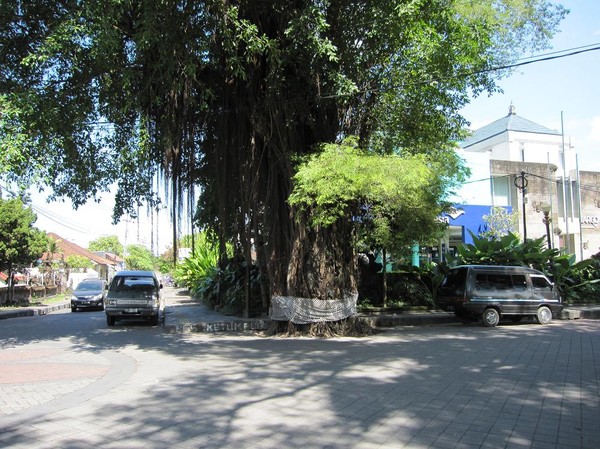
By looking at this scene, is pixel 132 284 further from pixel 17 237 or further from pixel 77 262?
pixel 77 262

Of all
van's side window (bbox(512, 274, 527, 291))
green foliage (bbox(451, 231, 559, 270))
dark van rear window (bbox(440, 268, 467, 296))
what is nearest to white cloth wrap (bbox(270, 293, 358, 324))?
dark van rear window (bbox(440, 268, 467, 296))

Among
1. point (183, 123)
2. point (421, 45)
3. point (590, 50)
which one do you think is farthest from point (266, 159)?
point (590, 50)

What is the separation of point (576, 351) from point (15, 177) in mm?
12994

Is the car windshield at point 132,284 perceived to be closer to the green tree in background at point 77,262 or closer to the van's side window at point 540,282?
the van's side window at point 540,282

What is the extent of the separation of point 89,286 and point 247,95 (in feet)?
58.4

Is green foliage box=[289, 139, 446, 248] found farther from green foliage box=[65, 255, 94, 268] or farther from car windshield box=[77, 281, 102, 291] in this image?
green foliage box=[65, 255, 94, 268]

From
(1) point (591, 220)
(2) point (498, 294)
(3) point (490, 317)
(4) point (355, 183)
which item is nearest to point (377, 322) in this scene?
(3) point (490, 317)

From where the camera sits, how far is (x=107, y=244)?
391ft

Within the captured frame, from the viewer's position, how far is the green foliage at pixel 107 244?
391 ft

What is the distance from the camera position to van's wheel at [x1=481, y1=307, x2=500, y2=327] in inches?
602

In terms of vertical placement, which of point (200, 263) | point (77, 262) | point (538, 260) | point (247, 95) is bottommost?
point (538, 260)

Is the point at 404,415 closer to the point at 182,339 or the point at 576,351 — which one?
the point at 576,351

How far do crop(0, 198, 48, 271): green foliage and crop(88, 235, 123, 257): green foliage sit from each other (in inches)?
3869

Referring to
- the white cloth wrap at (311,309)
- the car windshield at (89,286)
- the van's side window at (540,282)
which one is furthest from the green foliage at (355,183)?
the car windshield at (89,286)
